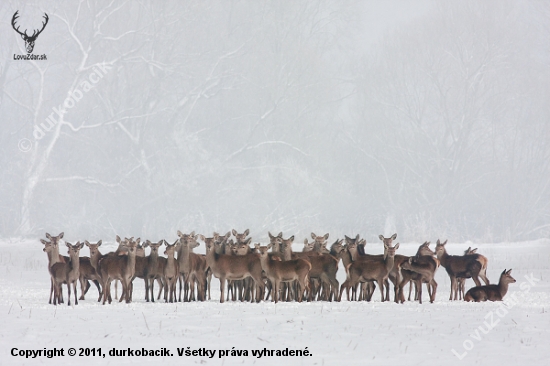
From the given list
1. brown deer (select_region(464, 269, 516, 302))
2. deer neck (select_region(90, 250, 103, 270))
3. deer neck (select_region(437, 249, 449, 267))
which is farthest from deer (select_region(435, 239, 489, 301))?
deer neck (select_region(90, 250, 103, 270))

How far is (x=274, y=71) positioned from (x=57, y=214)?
16.5 meters

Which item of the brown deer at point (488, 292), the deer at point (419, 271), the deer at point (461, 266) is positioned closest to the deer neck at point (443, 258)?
the deer at point (461, 266)

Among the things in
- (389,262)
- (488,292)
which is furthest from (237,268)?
(488,292)

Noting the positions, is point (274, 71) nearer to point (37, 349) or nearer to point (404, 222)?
point (404, 222)

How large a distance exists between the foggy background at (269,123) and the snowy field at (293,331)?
32404 mm

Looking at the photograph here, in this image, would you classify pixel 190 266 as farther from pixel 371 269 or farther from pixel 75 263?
pixel 371 269

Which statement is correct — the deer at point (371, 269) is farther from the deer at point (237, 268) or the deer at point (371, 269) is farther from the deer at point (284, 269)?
the deer at point (237, 268)

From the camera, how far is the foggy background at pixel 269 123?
168ft

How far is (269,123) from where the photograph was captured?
183 feet

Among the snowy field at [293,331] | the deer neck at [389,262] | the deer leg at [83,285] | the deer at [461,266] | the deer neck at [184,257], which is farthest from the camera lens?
the deer at [461,266]

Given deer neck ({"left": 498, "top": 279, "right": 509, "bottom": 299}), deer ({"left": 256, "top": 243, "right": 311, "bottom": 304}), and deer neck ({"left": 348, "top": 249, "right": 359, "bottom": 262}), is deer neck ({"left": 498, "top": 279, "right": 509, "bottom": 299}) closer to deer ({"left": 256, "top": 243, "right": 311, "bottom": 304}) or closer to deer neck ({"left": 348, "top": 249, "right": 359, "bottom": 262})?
deer neck ({"left": 348, "top": 249, "right": 359, "bottom": 262})

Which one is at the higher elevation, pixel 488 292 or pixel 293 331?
pixel 488 292

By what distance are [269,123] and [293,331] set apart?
42.9 m

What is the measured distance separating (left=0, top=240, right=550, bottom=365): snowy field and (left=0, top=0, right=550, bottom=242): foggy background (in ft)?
106
